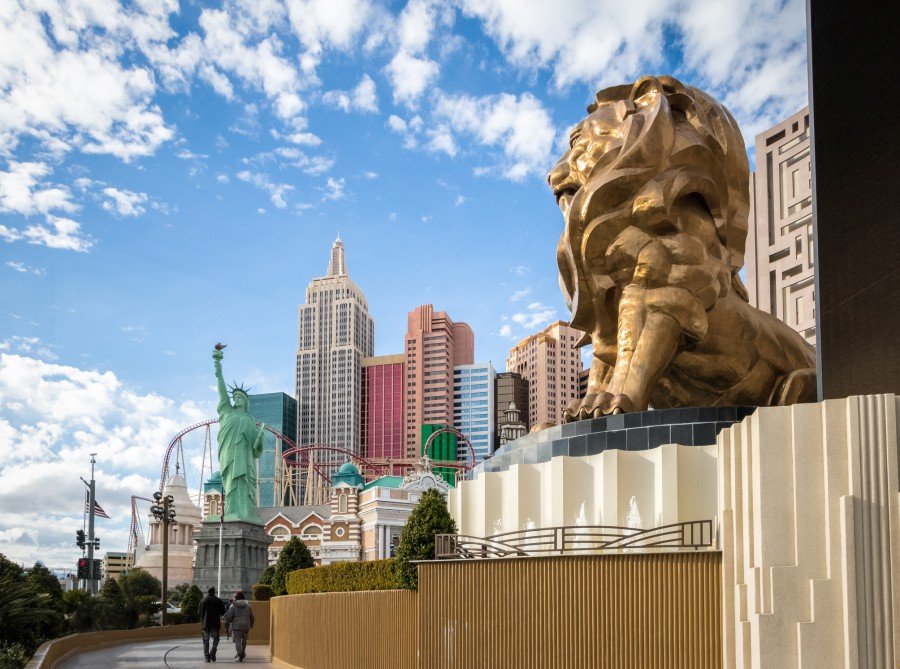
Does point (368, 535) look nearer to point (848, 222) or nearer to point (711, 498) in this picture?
point (711, 498)

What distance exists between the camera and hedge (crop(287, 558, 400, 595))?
709 inches

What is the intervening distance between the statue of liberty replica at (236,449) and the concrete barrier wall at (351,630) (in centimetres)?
4910

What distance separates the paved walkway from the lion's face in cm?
1171

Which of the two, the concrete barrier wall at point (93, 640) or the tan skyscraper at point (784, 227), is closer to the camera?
the concrete barrier wall at point (93, 640)

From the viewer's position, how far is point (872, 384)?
30.7 feet

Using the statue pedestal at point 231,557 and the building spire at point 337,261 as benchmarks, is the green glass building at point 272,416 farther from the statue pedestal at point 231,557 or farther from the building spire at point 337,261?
the statue pedestal at point 231,557

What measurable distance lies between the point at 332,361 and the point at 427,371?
638 inches

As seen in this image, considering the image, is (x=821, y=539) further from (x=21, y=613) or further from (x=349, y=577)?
(x=21, y=613)

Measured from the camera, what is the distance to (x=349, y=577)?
19.5 metres

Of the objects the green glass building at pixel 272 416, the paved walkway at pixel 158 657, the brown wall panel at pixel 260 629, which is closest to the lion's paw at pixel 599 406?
the paved walkway at pixel 158 657

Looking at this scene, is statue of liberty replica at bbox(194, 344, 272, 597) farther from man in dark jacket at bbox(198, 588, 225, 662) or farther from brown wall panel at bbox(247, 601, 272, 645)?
man in dark jacket at bbox(198, 588, 225, 662)

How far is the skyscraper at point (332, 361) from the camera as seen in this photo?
15312 centimetres

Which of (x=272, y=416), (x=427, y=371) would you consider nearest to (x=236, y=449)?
(x=427, y=371)

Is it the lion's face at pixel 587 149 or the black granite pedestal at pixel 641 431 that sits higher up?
the lion's face at pixel 587 149
